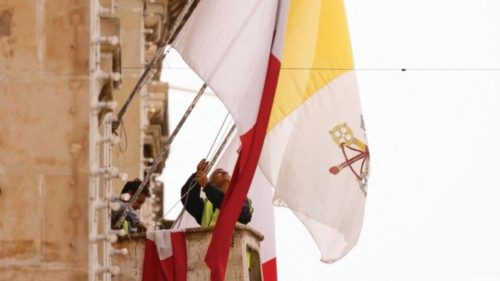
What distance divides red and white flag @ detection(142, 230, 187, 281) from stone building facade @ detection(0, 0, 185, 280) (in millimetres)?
5487

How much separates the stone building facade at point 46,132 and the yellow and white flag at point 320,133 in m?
8.17

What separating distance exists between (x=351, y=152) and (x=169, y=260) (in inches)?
167

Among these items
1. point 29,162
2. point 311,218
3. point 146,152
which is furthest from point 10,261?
point 146,152

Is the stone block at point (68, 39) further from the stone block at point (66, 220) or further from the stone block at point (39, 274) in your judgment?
the stone block at point (39, 274)

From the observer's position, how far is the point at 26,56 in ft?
105

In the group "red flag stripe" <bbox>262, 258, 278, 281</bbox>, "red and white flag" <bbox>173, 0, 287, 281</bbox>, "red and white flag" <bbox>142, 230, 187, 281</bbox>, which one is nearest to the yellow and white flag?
"red flag stripe" <bbox>262, 258, 278, 281</bbox>

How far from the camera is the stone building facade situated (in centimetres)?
3170

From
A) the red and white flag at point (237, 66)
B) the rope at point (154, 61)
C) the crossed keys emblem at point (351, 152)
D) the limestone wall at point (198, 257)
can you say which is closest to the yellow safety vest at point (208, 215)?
the limestone wall at point (198, 257)

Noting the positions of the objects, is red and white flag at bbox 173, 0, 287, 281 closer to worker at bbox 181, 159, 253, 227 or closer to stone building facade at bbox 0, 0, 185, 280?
worker at bbox 181, 159, 253, 227

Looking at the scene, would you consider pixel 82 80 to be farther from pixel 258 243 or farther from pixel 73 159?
pixel 258 243

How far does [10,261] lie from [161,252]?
6282 mm

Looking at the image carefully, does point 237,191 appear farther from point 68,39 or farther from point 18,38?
point 18,38

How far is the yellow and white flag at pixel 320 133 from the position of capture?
132 feet

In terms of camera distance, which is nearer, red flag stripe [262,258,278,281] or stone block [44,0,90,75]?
stone block [44,0,90,75]
